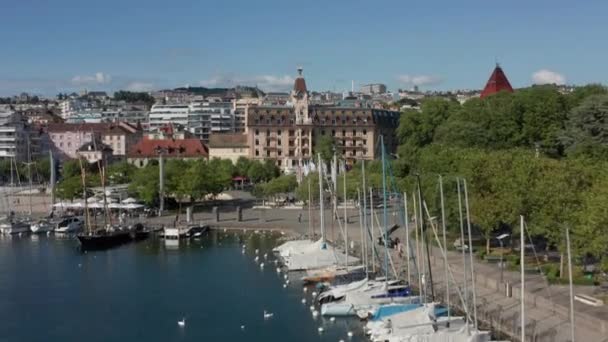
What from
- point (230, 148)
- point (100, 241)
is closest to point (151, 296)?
point (100, 241)

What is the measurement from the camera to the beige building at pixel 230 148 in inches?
4902

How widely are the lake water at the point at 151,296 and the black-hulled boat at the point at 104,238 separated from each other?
114 cm

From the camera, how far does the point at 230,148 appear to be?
410ft

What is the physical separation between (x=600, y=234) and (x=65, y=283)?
103 ft

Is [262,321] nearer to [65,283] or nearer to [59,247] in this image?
[65,283]

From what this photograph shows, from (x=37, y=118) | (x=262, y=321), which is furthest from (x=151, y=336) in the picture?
(x=37, y=118)

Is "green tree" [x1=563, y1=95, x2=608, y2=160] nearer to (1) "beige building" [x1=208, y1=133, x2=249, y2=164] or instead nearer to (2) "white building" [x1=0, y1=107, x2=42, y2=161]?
(1) "beige building" [x1=208, y1=133, x2=249, y2=164]

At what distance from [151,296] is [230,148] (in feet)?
260

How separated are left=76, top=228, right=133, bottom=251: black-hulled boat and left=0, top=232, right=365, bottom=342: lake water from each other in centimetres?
114

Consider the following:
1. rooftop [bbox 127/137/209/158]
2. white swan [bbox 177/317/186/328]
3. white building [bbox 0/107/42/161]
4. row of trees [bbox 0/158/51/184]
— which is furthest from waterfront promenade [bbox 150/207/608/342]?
white building [bbox 0/107/42/161]

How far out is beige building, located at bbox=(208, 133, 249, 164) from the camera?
124500 mm

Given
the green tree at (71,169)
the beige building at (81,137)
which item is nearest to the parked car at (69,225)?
the green tree at (71,169)

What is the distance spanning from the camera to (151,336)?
3781cm

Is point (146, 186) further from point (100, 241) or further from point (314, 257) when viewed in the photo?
point (314, 257)
